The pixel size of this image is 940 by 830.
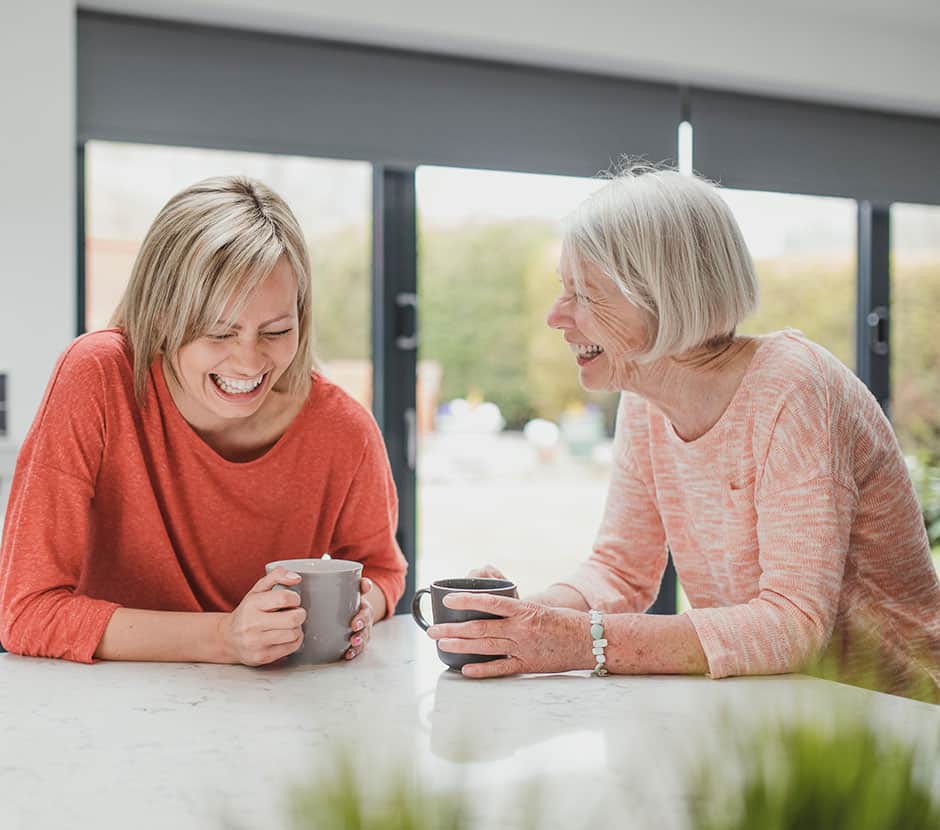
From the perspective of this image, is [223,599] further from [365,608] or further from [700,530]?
[700,530]

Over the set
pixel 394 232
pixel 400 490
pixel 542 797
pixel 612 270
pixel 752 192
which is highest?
pixel 752 192

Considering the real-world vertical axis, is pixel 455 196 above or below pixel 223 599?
above

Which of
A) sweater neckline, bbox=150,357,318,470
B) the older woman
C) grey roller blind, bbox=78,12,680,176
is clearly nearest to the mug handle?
the older woman

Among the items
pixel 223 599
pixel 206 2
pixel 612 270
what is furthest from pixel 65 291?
pixel 612 270

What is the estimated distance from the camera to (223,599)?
149 centimetres

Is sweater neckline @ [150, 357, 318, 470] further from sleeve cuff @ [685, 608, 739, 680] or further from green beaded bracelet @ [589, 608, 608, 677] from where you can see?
sleeve cuff @ [685, 608, 739, 680]

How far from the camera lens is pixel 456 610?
1167 millimetres

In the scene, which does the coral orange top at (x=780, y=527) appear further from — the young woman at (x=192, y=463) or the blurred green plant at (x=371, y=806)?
the blurred green plant at (x=371, y=806)

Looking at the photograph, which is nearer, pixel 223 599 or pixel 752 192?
pixel 223 599

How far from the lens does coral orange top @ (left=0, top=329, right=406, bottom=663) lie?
49.1 inches

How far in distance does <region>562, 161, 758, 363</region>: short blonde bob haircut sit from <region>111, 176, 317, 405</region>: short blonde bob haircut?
463mm

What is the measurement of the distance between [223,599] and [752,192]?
3222 millimetres

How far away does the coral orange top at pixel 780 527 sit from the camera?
3.96ft

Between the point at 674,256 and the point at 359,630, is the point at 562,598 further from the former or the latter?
the point at 674,256
